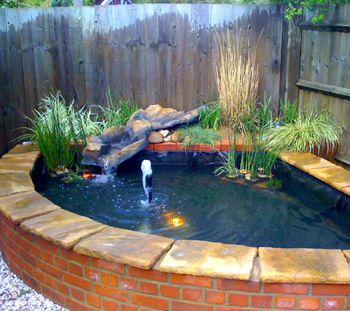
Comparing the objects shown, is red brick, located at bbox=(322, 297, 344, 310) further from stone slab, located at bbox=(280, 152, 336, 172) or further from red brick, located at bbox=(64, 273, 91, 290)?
stone slab, located at bbox=(280, 152, 336, 172)

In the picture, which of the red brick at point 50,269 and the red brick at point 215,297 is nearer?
the red brick at point 215,297

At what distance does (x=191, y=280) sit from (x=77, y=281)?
25.8 inches

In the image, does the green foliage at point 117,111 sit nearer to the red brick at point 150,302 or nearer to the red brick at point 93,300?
the red brick at point 93,300

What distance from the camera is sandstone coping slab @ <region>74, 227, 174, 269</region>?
7.45 ft

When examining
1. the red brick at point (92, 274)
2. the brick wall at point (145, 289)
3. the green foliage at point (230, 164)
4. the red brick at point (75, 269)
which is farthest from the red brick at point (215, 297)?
the green foliage at point (230, 164)

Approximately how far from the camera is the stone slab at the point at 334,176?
140 inches

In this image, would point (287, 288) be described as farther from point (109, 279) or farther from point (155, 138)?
point (155, 138)

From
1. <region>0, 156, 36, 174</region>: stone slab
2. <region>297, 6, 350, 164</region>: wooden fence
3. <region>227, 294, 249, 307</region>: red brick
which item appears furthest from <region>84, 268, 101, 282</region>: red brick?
<region>297, 6, 350, 164</region>: wooden fence

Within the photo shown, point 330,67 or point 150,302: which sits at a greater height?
point 330,67

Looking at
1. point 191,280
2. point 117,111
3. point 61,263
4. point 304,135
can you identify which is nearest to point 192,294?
point 191,280

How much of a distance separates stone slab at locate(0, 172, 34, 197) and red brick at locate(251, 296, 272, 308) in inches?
72.1

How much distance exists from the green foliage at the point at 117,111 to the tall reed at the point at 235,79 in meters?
1.06

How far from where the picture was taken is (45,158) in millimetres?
4344

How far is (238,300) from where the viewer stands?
7.21 feet
